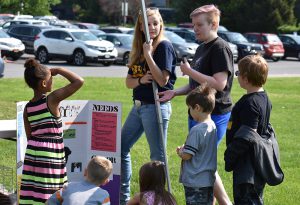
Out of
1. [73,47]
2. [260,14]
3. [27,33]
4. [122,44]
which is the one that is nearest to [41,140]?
[73,47]

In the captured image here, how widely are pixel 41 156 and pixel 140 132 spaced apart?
1214 millimetres

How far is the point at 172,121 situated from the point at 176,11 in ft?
178

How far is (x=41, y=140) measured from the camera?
532 centimetres

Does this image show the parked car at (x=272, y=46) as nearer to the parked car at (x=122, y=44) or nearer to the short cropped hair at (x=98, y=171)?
the parked car at (x=122, y=44)

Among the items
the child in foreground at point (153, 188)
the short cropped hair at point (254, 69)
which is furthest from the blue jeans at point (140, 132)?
the child in foreground at point (153, 188)

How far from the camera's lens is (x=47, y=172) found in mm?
5309

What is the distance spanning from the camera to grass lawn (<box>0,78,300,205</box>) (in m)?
7.56

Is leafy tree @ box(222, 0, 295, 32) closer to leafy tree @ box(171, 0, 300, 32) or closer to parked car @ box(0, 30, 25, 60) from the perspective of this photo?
leafy tree @ box(171, 0, 300, 32)

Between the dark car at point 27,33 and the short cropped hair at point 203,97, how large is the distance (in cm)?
2925

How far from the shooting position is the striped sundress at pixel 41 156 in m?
5.31

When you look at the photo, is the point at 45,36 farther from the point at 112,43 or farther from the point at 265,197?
the point at 265,197

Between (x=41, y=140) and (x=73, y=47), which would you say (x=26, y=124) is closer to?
(x=41, y=140)

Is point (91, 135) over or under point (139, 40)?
under

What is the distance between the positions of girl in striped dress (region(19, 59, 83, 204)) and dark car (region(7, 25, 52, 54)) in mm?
28814
